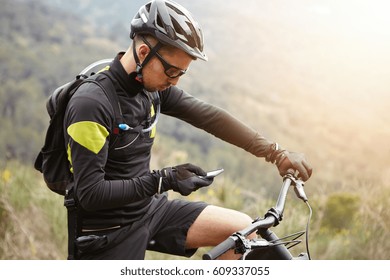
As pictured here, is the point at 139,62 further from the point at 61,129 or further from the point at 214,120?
the point at 214,120

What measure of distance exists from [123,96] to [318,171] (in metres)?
12.3

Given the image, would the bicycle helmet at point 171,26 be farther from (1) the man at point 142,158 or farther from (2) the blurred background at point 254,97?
(2) the blurred background at point 254,97

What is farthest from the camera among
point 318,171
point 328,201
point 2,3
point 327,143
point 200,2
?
point 2,3

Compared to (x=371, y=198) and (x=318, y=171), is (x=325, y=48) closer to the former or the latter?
(x=318, y=171)

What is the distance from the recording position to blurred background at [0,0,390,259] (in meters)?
5.81

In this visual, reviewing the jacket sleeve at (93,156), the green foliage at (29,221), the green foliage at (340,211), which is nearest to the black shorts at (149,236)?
the jacket sleeve at (93,156)

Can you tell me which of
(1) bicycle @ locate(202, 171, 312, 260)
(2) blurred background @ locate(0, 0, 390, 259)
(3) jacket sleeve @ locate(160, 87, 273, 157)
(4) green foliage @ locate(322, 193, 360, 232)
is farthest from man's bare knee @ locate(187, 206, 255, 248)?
(4) green foliage @ locate(322, 193, 360, 232)

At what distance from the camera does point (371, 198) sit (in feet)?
18.3

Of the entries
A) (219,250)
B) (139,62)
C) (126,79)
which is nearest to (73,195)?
(126,79)

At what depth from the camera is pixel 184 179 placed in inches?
99.3

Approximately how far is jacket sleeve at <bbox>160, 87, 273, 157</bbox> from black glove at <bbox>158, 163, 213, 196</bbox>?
28.0 inches

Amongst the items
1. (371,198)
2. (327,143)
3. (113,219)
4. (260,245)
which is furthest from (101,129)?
(327,143)

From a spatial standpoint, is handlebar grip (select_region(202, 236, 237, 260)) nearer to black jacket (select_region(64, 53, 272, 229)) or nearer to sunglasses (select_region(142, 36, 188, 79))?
black jacket (select_region(64, 53, 272, 229))

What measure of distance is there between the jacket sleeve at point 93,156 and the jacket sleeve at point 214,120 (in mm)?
624
